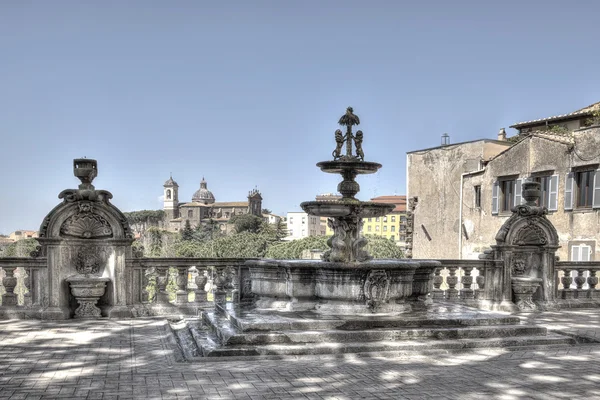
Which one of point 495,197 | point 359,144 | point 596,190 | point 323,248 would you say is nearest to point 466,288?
point 359,144

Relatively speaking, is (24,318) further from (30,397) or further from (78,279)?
(30,397)

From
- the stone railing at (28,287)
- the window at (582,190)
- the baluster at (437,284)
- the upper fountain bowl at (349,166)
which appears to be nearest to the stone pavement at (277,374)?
the stone railing at (28,287)

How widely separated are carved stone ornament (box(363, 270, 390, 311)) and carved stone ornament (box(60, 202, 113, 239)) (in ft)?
16.7

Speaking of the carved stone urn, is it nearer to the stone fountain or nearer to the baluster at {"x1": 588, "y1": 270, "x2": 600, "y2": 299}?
the baluster at {"x1": 588, "y1": 270, "x2": 600, "y2": 299}

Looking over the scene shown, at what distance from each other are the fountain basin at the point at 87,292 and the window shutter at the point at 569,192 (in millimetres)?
21232

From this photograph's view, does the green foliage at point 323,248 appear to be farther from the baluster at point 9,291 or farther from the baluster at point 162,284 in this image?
the baluster at point 9,291

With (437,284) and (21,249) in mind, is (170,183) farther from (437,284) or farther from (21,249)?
(437,284)

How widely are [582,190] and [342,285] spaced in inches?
789

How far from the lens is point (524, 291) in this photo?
520 inches

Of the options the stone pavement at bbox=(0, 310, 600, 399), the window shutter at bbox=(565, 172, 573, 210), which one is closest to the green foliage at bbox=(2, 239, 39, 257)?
the window shutter at bbox=(565, 172, 573, 210)

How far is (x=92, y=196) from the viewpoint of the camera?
1124 cm

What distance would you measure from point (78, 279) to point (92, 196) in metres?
1.52

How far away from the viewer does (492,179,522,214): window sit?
97.6 ft

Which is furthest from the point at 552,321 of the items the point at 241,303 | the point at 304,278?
the point at 241,303
